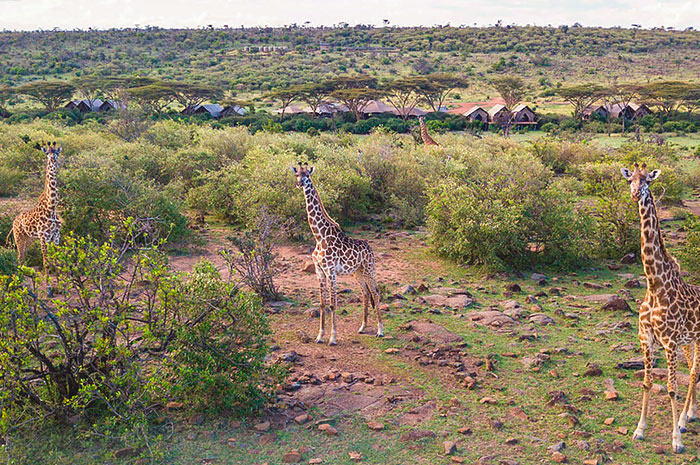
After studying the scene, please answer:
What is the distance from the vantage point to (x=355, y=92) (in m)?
44.5

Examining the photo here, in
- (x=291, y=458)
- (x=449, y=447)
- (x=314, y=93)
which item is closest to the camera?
(x=291, y=458)

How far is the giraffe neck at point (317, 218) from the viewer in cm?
823

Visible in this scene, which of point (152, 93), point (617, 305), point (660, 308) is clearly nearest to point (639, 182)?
point (660, 308)

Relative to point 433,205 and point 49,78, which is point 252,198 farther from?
point 49,78

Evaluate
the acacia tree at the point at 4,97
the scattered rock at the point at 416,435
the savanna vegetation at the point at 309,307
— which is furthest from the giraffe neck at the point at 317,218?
the acacia tree at the point at 4,97

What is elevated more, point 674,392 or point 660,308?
point 660,308

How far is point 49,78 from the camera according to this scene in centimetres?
6500

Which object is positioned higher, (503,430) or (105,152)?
(105,152)

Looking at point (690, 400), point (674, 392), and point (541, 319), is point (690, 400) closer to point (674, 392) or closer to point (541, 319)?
point (674, 392)

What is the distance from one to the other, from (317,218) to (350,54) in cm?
7943

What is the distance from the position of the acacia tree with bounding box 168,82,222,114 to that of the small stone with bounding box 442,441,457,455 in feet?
141

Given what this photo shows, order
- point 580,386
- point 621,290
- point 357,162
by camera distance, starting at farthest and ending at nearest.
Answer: point 357,162 < point 621,290 < point 580,386

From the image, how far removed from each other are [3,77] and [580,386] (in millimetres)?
70267

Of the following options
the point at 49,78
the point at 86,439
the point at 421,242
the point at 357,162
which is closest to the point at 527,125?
the point at 357,162
